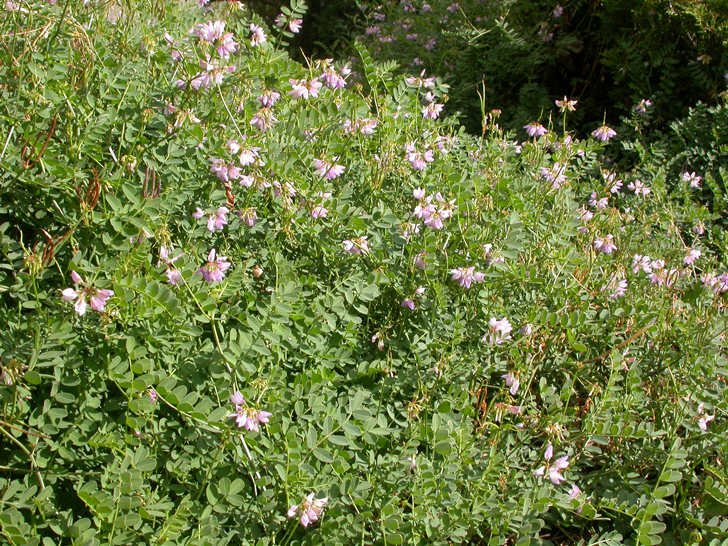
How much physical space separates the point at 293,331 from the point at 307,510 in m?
0.60

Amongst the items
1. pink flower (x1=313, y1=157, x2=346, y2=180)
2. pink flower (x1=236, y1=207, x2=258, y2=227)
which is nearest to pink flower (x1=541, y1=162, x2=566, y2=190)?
Result: pink flower (x1=313, y1=157, x2=346, y2=180)

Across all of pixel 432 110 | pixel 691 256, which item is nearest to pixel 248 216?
pixel 432 110

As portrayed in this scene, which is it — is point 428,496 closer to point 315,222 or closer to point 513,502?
point 513,502

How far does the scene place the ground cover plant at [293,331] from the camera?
1.57 m

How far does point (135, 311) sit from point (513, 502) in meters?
1.23

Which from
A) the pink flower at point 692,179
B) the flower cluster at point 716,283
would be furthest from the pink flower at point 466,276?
the pink flower at point 692,179

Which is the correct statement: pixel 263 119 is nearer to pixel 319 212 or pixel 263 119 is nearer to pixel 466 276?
pixel 319 212

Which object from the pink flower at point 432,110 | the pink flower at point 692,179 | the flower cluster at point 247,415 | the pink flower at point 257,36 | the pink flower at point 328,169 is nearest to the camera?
the flower cluster at point 247,415

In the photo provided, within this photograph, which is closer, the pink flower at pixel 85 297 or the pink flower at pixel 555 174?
the pink flower at pixel 85 297

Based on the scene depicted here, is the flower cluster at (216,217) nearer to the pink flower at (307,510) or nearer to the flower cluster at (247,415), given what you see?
the flower cluster at (247,415)

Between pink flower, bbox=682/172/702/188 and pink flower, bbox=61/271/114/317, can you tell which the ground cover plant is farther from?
pink flower, bbox=682/172/702/188

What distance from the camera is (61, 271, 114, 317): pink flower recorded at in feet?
4.65

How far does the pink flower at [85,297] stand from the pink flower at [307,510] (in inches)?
26.5

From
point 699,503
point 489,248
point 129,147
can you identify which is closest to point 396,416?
point 489,248
